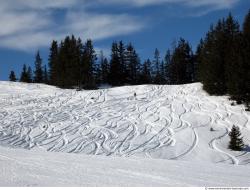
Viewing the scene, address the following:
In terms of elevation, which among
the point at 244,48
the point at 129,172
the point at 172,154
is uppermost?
the point at 244,48

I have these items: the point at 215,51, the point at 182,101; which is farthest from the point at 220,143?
the point at 215,51

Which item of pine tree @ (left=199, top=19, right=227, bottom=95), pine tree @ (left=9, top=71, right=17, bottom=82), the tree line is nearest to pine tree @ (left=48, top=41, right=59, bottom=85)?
the tree line

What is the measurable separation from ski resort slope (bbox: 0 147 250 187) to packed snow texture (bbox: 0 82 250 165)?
11.5 meters

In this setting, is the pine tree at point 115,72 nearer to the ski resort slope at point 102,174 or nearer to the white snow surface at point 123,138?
the white snow surface at point 123,138

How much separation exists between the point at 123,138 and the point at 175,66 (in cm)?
4770

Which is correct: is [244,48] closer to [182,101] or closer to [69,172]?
[182,101]

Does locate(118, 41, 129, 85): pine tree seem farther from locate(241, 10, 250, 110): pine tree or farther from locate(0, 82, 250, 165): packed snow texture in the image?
locate(241, 10, 250, 110): pine tree

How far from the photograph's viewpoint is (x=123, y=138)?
23031 millimetres

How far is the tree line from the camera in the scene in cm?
3059

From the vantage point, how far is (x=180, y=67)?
6912 cm

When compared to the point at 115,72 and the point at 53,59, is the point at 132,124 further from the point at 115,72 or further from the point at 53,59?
the point at 53,59

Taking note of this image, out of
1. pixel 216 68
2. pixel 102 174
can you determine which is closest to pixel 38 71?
pixel 216 68

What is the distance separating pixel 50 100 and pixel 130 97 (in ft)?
29.2

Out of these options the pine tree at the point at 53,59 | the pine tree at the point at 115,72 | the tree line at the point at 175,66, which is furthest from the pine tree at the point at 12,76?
the pine tree at the point at 115,72
